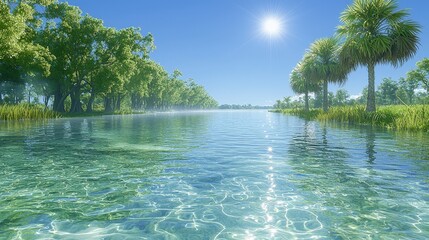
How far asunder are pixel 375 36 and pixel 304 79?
30.6m

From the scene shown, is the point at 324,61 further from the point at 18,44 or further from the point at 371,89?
the point at 18,44

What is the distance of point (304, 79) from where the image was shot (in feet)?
195

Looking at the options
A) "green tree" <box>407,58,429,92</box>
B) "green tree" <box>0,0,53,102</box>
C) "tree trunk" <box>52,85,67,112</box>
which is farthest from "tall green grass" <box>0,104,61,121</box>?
"green tree" <box>407,58,429,92</box>

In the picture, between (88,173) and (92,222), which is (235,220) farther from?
(88,173)

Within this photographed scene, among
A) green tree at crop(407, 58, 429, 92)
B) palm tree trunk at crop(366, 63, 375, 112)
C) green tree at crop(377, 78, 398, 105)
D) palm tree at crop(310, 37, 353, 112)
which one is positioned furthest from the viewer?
green tree at crop(377, 78, 398, 105)

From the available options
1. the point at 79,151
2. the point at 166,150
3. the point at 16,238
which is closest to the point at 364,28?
the point at 166,150

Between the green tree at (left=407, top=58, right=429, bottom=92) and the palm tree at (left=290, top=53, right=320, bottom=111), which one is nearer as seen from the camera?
the palm tree at (left=290, top=53, right=320, bottom=111)

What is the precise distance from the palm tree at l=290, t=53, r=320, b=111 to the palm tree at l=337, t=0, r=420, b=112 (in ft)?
54.3

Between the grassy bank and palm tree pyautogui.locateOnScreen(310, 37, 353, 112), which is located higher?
palm tree pyautogui.locateOnScreen(310, 37, 353, 112)

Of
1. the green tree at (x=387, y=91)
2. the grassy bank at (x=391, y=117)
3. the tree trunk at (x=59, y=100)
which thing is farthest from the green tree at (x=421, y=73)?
the tree trunk at (x=59, y=100)

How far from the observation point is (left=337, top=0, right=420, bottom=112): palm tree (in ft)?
91.5

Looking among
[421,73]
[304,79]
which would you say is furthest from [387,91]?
[304,79]

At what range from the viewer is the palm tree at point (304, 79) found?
1875 inches

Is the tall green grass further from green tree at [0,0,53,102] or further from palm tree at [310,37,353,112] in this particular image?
palm tree at [310,37,353,112]
